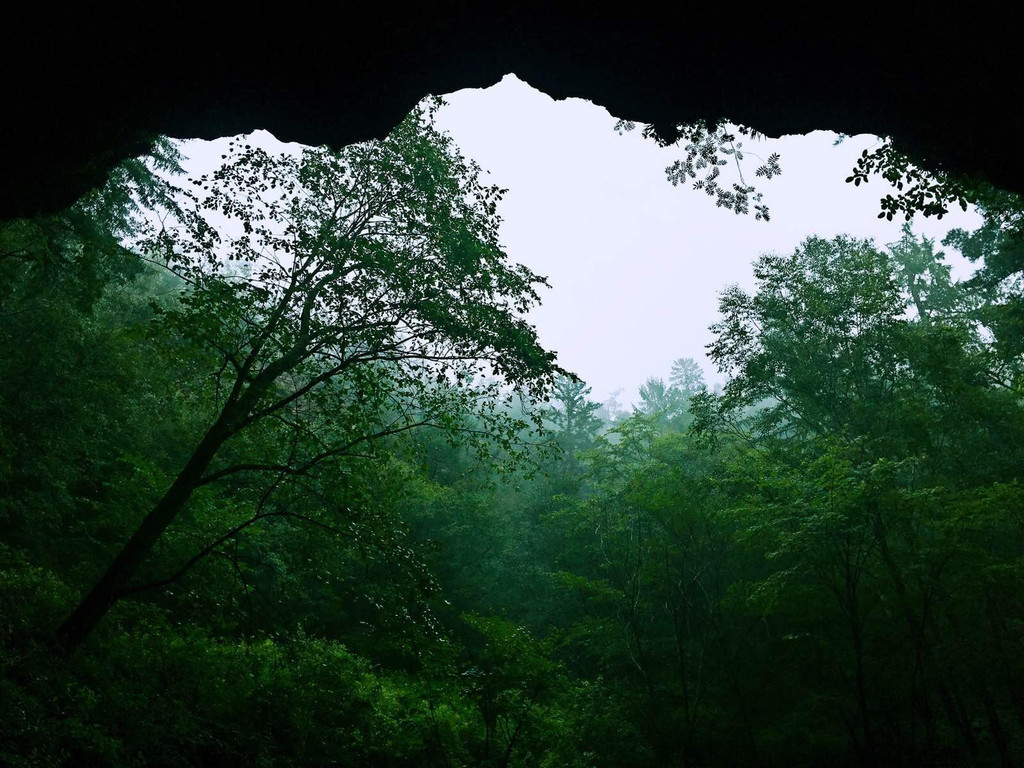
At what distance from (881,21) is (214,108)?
5602 mm

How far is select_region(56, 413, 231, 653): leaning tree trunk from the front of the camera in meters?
6.41

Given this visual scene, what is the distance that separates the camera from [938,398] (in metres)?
13.2

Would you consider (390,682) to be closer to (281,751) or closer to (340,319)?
(281,751)

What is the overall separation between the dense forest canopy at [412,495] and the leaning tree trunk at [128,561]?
34 mm

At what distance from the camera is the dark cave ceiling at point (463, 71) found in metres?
4.04

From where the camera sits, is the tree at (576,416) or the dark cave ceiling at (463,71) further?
the tree at (576,416)

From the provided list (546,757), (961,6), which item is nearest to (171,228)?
(961,6)

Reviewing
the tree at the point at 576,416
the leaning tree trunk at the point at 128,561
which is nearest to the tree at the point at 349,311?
the leaning tree trunk at the point at 128,561

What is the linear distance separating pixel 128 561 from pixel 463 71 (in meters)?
6.68

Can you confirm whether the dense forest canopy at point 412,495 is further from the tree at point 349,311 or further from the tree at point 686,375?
the tree at point 686,375

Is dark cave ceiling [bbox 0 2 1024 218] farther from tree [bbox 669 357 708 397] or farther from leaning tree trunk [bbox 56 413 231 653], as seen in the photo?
tree [bbox 669 357 708 397]

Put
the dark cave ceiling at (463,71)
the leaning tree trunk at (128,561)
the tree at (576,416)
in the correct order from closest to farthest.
→ the dark cave ceiling at (463,71)
the leaning tree trunk at (128,561)
the tree at (576,416)

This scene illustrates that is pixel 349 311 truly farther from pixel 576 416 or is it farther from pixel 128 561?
pixel 576 416

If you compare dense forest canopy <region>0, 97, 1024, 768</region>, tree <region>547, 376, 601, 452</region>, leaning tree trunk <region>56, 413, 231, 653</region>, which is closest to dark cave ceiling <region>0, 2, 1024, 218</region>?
dense forest canopy <region>0, 97, 1024, 768</region>
